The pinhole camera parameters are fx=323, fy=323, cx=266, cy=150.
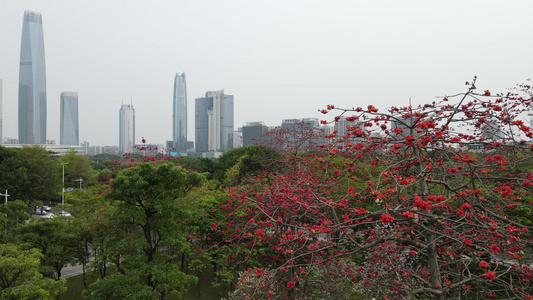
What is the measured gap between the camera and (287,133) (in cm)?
1062

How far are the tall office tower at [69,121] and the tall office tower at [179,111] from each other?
130 ft

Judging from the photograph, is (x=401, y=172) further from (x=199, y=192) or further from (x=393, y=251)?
(x=199, y=192)

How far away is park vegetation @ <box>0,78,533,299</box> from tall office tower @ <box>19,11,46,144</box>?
4711 inches

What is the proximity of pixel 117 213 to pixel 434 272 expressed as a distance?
6485 millimetres

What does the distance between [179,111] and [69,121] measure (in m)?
44.9

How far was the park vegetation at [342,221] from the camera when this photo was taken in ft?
9.89

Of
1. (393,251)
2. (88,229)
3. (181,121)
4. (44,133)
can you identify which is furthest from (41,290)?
(181,121)

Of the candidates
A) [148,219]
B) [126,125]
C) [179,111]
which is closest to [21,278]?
[148,219]

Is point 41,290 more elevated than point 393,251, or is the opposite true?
point 393,251

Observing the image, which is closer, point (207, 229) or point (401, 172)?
point (401, 172)

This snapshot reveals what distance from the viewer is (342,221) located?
5062 millimetres

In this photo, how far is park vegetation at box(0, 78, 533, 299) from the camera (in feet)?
9.89

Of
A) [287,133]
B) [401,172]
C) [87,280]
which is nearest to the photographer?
[401,172]

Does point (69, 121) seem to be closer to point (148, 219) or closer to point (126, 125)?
point (126, 125)
